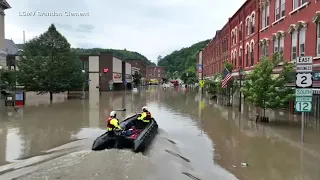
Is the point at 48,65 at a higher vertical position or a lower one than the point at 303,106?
higher

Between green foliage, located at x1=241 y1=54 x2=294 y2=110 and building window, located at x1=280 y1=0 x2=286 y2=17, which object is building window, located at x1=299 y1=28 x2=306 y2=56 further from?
building window, located at x1=280 y1=0 x2=286 y2=17

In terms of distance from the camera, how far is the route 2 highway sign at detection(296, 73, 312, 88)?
1274cm

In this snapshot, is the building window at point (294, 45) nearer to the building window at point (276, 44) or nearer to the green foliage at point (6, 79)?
the building window at point (276, 44)

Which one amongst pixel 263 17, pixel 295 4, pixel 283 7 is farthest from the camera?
pixel 263 17

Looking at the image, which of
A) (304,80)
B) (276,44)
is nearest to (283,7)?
(276,44)

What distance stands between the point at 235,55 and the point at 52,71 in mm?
23369

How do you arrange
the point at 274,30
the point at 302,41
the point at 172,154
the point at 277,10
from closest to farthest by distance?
1. the point at 172,154
2. the point at 302,41
3. the point at 277,10
4. the point at 274,30

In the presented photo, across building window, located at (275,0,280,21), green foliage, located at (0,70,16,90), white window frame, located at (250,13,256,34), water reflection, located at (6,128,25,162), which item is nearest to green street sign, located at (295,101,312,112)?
water reflection, located at (6,128,25,162)

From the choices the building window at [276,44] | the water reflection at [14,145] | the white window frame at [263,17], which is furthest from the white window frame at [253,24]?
the water reflection at [14,145]

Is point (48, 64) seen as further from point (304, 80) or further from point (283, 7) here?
point (304, 80)

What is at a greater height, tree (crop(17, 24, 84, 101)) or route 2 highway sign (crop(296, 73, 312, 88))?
tree (crop(17, 24, 84, 101))

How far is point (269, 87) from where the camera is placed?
1927cm

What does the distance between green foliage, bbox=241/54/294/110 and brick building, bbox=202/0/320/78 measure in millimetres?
1915

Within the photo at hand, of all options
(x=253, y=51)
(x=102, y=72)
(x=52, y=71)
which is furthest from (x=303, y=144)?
(x=102, y=72)
